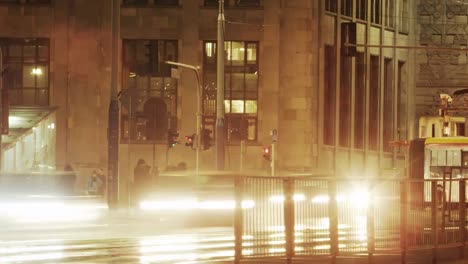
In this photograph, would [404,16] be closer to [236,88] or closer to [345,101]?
[345,101]

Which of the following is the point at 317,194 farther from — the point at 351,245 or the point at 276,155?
the point at 276,155

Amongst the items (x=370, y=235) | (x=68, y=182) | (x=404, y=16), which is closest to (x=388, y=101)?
(x=404, y=16)

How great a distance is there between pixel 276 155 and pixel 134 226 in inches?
1090

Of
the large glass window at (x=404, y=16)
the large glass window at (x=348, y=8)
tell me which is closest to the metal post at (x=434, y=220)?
the large glass window at (x=348, y=8)

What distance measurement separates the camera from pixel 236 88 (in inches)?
2109

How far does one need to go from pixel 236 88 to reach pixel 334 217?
126 feet

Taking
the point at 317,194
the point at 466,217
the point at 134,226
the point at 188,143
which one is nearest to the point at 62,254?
the point at 317,194

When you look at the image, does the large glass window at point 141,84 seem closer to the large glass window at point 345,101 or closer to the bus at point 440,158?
the large glass window at point 345,101

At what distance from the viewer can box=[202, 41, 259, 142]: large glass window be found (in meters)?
53.5

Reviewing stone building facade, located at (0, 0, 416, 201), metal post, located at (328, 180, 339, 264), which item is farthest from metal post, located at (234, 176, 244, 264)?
stone building facade, located at (0, 0, 416, 201)

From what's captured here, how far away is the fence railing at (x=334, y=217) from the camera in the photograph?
14.7 m

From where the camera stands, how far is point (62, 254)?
17.4 m

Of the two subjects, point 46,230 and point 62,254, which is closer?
point 62,254

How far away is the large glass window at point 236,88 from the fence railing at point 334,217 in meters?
36.1
